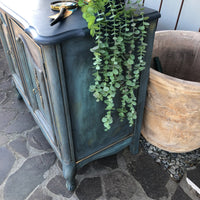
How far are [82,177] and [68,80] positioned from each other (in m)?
0.90

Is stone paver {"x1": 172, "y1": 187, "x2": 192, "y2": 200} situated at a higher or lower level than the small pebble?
lower

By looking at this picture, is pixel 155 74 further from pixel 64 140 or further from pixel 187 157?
pixel 187 157

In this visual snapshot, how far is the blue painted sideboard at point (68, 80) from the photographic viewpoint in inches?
34.7

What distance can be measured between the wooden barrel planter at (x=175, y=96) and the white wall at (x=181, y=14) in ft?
0.55

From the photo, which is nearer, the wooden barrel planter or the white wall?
the wooden barrel planter

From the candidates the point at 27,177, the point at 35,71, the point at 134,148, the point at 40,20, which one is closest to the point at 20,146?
the point at 27,177

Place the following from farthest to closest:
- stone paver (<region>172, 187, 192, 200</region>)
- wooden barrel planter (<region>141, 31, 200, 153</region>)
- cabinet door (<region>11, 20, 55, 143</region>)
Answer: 1. stone paver (<region>172, 187, 192, 200</region>)
2. wooden barrel planter (<region>141, 31, 200, 153</region>)
3. cabinet door (<region>11, 20, 55, 143</region>)

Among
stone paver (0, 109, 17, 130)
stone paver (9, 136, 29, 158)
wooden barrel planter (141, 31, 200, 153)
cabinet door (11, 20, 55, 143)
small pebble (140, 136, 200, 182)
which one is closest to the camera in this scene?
cabinet door (11, 20, 55, 143)

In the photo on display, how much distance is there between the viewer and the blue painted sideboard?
2.89 feet

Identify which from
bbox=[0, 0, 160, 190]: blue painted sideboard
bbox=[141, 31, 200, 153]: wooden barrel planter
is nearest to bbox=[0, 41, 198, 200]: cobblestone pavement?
bbox=[0, 0, 160, 190]: blue painted sideboard

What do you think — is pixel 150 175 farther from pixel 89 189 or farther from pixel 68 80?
pixel 68 80

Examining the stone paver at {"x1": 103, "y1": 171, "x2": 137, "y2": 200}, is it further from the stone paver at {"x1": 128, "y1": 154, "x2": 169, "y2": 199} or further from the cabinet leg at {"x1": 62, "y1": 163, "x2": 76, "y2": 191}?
the cabinet leg at {"x1": 62, "y1": 163, "x2": 76, "y2": 191}

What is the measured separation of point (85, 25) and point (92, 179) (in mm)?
1144

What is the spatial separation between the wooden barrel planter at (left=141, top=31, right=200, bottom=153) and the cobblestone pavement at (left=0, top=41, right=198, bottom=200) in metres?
0.27
